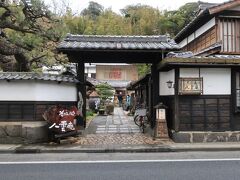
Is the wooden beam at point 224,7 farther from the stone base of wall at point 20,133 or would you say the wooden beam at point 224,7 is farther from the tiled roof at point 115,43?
the stone base of wall at point 20,133

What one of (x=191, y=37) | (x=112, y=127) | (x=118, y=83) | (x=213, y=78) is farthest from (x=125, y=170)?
(x=118, y=83)

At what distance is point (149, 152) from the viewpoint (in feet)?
40.5

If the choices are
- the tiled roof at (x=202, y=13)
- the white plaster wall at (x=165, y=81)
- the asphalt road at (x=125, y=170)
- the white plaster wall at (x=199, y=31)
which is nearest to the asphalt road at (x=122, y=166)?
the asphalt road at (x=125, y=170)

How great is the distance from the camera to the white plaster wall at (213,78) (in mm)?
14258

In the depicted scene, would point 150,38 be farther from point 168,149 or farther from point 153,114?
point 168,149

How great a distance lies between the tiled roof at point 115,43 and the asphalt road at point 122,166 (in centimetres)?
533

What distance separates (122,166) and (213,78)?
6.64 metres

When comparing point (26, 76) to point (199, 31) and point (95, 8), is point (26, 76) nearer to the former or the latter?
point (199, 31)

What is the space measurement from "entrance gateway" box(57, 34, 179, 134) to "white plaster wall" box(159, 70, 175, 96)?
0.20 meters

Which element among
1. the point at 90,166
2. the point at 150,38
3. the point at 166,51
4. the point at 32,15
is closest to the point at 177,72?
the point at 166,51

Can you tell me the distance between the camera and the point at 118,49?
50.1 feet

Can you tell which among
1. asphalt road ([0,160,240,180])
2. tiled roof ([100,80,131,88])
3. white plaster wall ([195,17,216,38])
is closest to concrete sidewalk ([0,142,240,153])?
asphalt road ([0,160,240,180])

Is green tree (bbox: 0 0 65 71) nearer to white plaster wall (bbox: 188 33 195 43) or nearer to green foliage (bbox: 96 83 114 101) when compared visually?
white plaster wall (bbox: 188 33 195 43)

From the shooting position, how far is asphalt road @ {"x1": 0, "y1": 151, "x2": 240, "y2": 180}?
817cm
